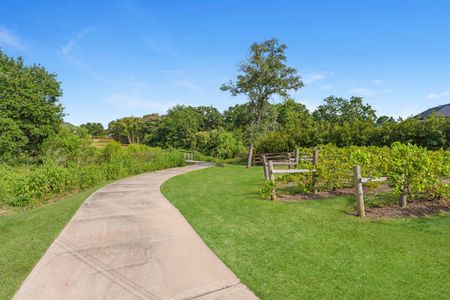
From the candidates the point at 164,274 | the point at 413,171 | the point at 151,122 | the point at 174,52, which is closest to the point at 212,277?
the point at 164,274

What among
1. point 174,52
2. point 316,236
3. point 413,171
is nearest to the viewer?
point 316,236

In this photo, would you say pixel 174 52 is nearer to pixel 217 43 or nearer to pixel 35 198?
pixel 217 43

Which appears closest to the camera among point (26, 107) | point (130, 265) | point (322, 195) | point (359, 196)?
point (130, 265)

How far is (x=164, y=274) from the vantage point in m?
2.94

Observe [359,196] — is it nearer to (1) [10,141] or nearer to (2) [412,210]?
(2) [412,210]

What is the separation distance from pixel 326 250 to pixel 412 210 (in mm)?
3107

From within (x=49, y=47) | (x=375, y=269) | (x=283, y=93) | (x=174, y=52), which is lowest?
(x=375, y=269)

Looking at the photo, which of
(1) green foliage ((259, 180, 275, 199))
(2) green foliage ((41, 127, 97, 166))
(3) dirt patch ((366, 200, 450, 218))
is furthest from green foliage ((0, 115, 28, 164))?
(3) dirt patch ((366, 200, 450, 218))

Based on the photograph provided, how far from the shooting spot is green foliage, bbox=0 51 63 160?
18812 mm

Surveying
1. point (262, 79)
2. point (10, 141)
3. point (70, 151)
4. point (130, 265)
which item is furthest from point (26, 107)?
point (130, 265)

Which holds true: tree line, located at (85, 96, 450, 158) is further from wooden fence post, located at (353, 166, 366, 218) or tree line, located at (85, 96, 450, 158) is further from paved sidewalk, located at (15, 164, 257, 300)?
paved sidewalk, located at (15, 164, 257, 300)

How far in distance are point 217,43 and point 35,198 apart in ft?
33.2

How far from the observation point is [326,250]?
138 inches

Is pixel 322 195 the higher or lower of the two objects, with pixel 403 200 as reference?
lower
